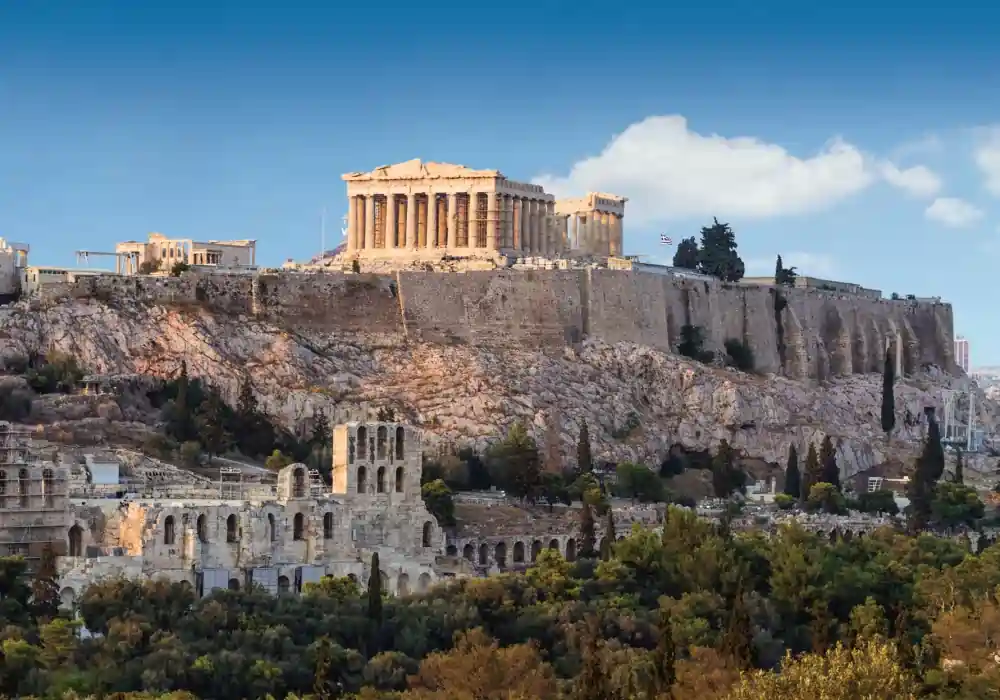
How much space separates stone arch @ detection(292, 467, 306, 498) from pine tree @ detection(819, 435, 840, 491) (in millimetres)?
30340

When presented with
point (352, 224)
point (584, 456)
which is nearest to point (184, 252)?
point (352, 224)

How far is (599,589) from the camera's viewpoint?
229 ft

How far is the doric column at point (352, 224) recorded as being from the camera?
354 feet

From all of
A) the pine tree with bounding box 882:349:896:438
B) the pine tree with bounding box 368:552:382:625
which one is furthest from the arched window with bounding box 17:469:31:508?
the pine tree with bounding box 882:349:896:438

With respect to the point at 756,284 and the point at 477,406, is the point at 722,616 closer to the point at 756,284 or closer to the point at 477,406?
the point at 477,406

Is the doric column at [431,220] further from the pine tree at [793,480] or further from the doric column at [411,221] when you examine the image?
the pine tree at [793,480]

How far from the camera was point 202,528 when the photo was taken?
216ft

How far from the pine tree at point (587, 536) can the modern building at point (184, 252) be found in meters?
29.9

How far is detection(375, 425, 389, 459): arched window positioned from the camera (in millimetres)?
71625

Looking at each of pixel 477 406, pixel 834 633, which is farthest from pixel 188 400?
pixel 834 633

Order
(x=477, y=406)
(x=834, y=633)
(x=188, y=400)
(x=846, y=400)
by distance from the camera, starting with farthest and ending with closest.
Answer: (x=846, y=400) → (x=477, y=406) → (x=188, y=400) → (x=834, y=633)

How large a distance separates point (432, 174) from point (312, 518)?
38.8m

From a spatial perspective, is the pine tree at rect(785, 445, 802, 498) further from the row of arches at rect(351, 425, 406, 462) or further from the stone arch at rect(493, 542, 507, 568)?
the row of arches at rect(351, 425, 406, 462)

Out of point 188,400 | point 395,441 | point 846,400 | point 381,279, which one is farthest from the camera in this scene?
point 846,400
